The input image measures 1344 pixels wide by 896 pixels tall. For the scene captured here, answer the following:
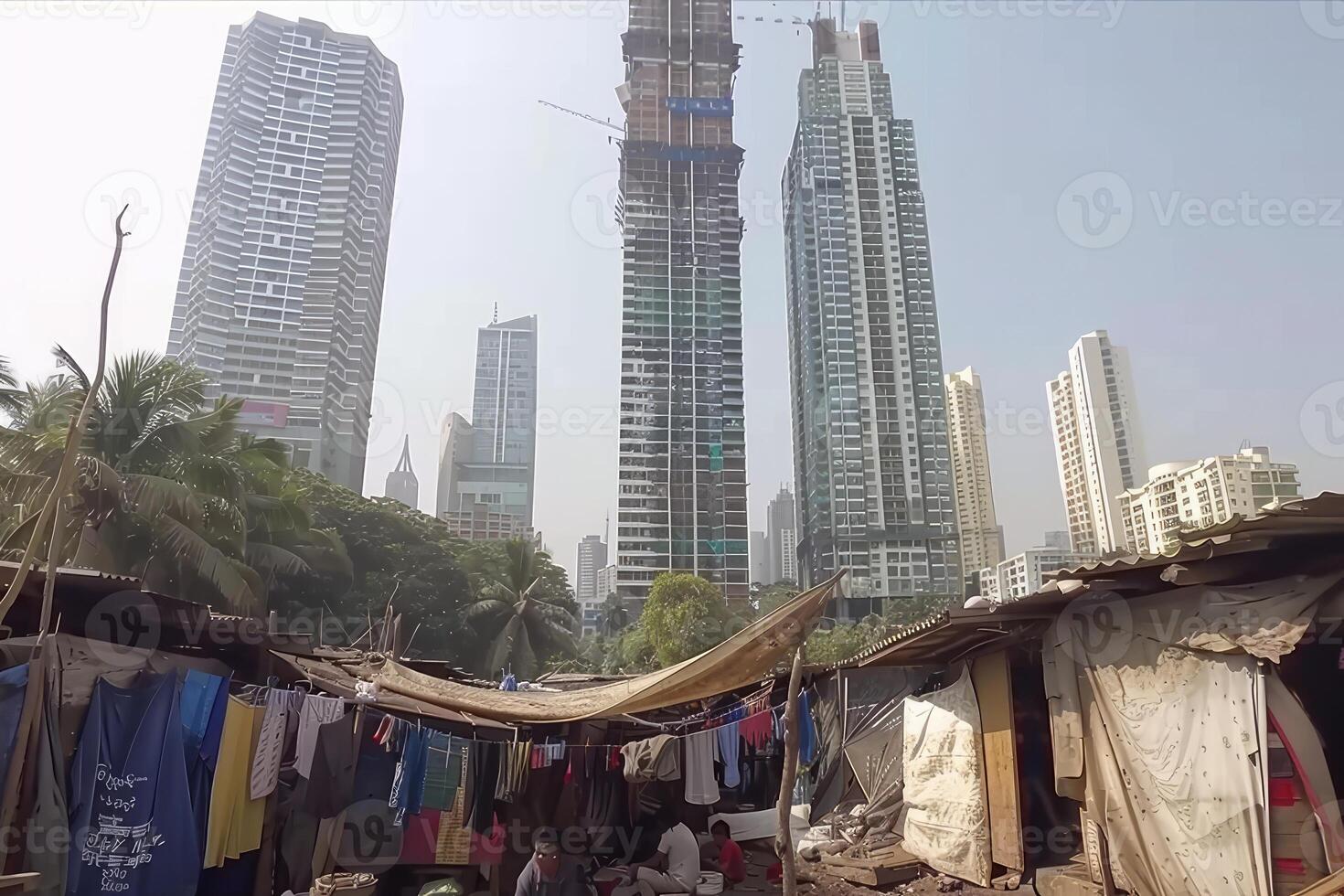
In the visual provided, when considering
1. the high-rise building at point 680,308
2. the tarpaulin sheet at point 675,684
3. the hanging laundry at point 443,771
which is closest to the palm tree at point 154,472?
the tarpaulin sheet at point 675,684

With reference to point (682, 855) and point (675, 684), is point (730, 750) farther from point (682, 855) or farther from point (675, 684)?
point (675, 684)

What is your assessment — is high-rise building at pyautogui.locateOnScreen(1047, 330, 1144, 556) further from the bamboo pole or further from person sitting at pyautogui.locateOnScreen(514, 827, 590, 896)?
the bamboo pole

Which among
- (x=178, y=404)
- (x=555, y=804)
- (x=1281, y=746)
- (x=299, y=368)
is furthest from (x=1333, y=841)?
(x=299, y=368)

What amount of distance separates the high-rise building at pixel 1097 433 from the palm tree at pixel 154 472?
1524 inches

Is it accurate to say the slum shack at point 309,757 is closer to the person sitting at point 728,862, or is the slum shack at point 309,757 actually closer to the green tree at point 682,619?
the person sitting at point 728,862

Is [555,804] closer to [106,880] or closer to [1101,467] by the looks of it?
[106,880]

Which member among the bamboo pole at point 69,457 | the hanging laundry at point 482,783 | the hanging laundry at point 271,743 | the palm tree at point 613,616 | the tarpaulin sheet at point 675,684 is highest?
the palm tree at point 613,616

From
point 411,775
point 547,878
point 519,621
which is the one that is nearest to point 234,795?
point 411,775

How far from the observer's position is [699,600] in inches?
1142

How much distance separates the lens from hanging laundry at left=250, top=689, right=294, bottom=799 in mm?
5438

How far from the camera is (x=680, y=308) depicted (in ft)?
158

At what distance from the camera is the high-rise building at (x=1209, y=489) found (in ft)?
93.5

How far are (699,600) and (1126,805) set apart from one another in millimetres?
24447

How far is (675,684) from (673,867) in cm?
144
